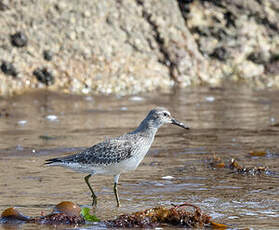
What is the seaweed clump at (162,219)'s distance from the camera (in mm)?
6762

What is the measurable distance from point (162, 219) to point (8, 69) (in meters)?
8.88

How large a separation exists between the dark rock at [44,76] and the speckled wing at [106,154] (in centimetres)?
692

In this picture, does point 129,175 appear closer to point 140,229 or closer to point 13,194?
point 13,194

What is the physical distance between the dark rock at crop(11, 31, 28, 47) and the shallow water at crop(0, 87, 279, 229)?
1.33 meters

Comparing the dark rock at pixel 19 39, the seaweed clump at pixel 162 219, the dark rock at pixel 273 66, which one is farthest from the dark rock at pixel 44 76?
the seaweed clump at pixel 162 219

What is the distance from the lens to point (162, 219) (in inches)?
271

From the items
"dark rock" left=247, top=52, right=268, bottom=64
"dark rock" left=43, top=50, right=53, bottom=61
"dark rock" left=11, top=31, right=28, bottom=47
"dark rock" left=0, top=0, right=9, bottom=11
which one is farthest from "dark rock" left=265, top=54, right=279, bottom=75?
"dark rock" left=0, top=0, right=9, bottom=11

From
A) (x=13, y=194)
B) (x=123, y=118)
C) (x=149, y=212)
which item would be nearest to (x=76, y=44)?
(x=123, y=118)

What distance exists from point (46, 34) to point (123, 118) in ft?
12.2

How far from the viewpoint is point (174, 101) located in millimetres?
14805

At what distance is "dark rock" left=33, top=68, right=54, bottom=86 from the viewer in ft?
49.6

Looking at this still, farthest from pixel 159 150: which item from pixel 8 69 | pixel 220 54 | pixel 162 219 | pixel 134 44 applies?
pixel 220 54

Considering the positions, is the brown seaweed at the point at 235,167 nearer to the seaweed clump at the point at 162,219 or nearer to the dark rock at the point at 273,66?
the seaweed clump at the point at 162,219

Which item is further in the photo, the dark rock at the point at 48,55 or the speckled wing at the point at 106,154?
the dark rock at the point at 48,55
